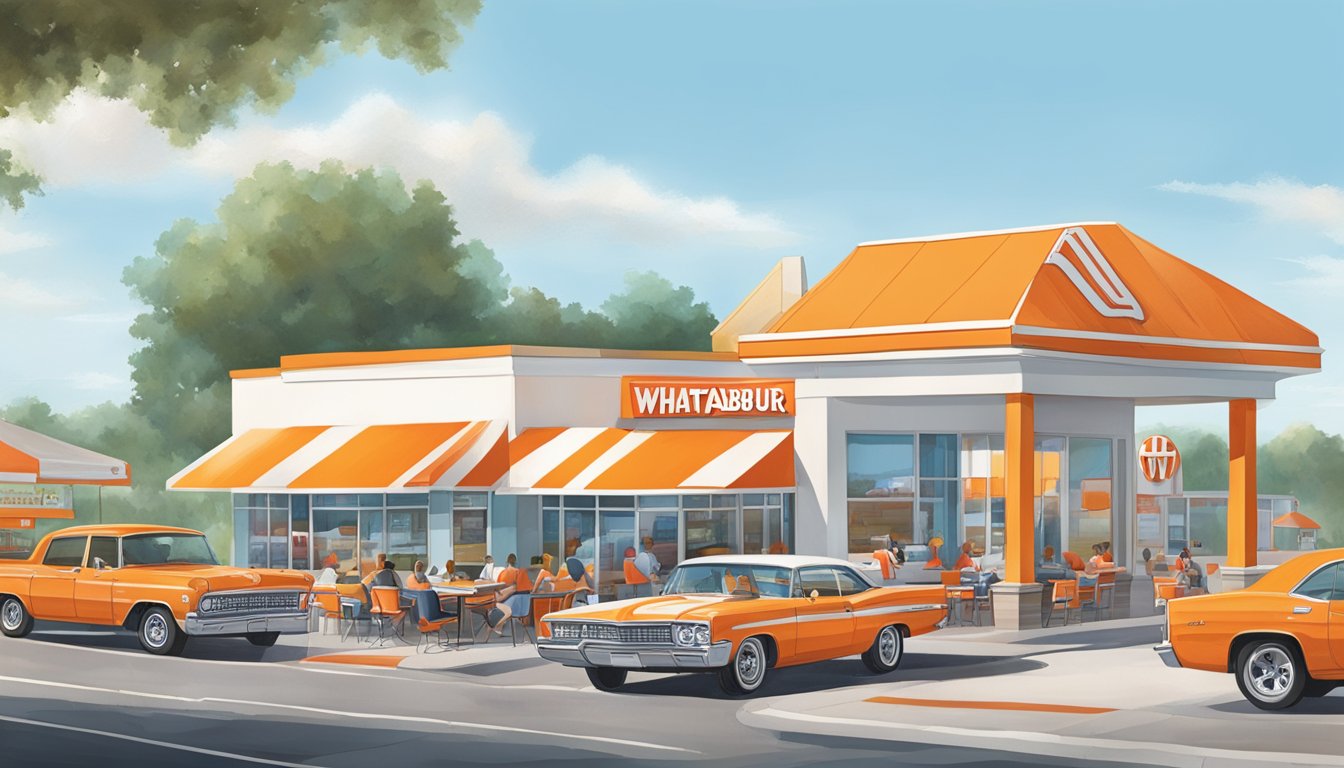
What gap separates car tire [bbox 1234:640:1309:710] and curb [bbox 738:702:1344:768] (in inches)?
91.7

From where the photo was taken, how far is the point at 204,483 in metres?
35.6

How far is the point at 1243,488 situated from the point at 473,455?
44.8 ft

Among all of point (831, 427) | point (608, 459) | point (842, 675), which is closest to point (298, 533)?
point (608, 459)

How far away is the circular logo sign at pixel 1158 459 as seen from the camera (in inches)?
1389

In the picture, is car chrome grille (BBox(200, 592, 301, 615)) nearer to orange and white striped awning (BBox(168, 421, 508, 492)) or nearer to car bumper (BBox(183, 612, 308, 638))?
car bumper (BBox(183, 612, 308, 638))

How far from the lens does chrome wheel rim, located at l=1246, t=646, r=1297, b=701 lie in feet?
56.9

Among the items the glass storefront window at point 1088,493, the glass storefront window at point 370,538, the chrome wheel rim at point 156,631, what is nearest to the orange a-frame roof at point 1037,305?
the glass storefront window at point 1088,493

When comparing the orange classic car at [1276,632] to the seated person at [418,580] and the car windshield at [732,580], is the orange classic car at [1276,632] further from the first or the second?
the seated person at [418,580]

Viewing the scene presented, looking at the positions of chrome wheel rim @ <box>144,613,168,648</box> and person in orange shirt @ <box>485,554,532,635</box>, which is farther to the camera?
person in orange shirt @ <box>485,554,532,635</box>

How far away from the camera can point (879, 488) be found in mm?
31812

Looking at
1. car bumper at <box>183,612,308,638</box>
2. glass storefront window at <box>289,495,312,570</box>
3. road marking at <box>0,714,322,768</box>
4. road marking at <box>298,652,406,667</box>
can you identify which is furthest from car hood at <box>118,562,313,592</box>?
glass storefront window at <box>289,495,312,570</box>

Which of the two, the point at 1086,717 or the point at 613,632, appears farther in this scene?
the point at 613,632

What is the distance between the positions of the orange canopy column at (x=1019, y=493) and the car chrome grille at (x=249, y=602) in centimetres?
1068

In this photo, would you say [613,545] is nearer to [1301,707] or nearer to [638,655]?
[638,655]
